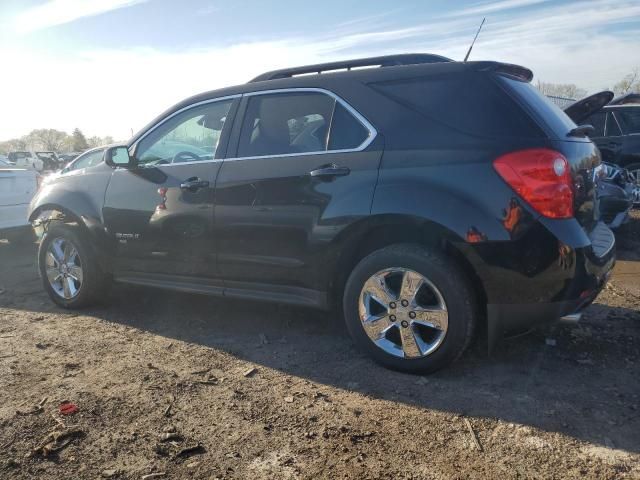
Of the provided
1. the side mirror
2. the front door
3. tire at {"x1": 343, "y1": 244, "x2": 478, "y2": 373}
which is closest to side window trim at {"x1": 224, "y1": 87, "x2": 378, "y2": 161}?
the front door

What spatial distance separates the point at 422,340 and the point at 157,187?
7.77ft

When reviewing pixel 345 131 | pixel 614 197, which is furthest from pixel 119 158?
pixel 614 197

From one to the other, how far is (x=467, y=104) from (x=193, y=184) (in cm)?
202

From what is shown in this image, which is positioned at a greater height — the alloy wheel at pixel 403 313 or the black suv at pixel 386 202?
the black suv at pixel 386 202

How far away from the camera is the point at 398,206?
9.82 ft

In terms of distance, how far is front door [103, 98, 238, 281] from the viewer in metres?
3.86

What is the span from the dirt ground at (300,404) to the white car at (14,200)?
413cm

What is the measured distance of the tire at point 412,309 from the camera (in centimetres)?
295

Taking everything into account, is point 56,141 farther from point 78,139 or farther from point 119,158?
point 119,158

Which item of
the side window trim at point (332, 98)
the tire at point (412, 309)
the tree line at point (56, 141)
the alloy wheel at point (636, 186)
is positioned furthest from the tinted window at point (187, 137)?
the tree line at point (56, 141)

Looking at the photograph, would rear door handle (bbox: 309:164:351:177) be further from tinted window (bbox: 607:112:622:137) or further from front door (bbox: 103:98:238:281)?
tinted window (bbox: 607:112:622:137)

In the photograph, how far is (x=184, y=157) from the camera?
4.11m

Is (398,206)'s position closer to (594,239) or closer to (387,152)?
(387,152)

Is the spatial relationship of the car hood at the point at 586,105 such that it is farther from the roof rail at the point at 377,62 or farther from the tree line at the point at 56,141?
the tree line at the point at 56,141
